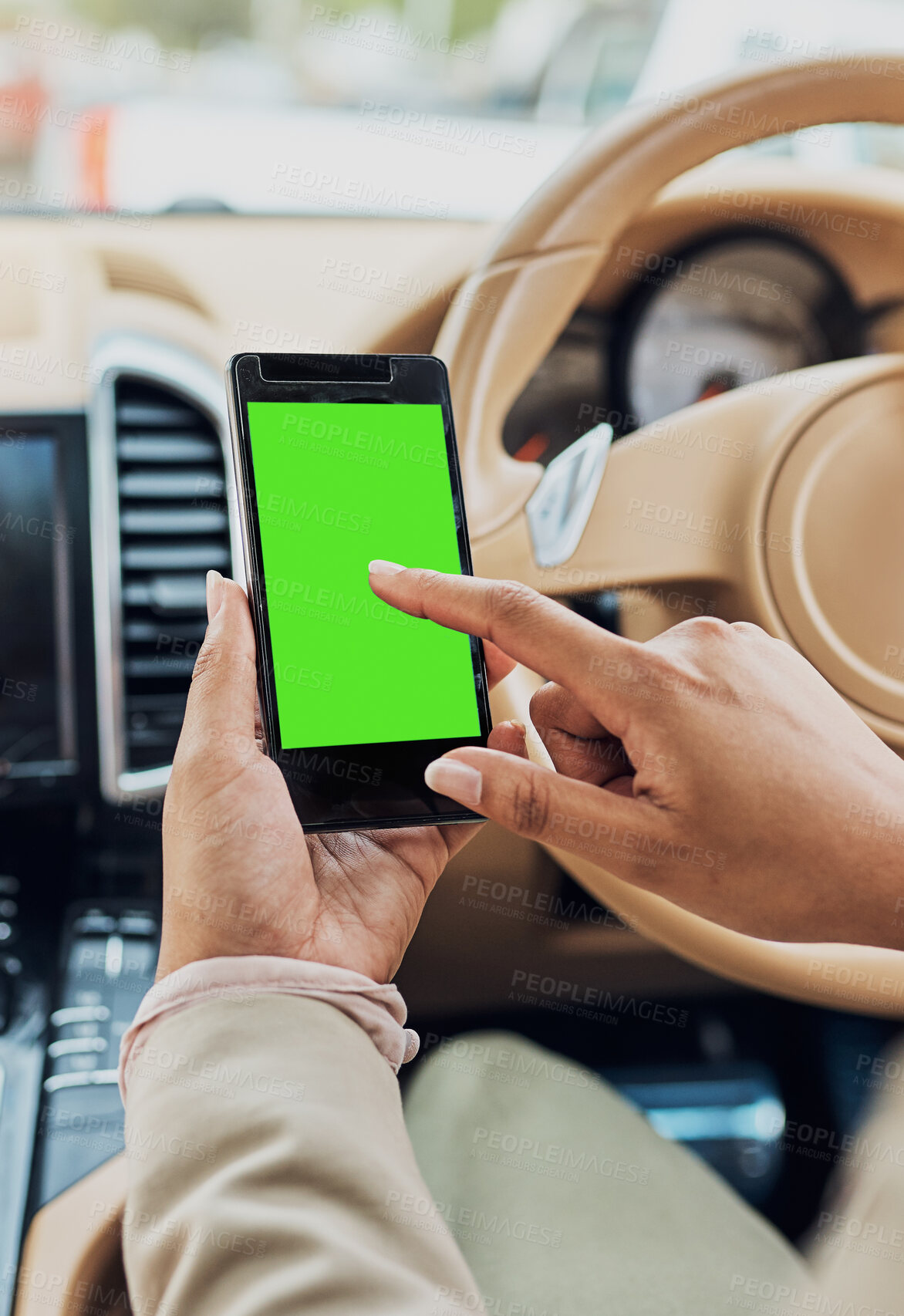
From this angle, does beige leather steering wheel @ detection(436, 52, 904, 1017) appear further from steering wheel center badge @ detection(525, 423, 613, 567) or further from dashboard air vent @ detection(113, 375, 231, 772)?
dashboard air vent @ detection(113, 375, 231, 772)

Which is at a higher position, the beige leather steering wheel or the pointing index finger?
the beige leather steering wheel

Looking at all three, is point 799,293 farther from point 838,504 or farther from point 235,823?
point 235,823

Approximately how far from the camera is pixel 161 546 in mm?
898

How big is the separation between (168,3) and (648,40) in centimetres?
61

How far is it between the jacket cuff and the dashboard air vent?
1.34 ft

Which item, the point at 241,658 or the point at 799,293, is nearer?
the point at 241,658

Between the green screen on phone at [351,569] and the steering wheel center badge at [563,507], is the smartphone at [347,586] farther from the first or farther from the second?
the steering wheel center badge at [563,507]

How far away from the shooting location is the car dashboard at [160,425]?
2.85ft

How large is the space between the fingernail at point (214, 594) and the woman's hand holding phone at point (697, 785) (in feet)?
0.29

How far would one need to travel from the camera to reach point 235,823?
0.55m

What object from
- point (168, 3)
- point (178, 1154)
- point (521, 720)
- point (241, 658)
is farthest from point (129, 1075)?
point (168, 3)

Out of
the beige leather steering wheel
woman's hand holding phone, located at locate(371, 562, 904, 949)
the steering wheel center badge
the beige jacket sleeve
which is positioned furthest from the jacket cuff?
the steering wheel center badge

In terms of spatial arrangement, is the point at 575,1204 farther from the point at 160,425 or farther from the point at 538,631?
the point at 160,425

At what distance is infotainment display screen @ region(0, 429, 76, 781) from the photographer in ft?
2.84
